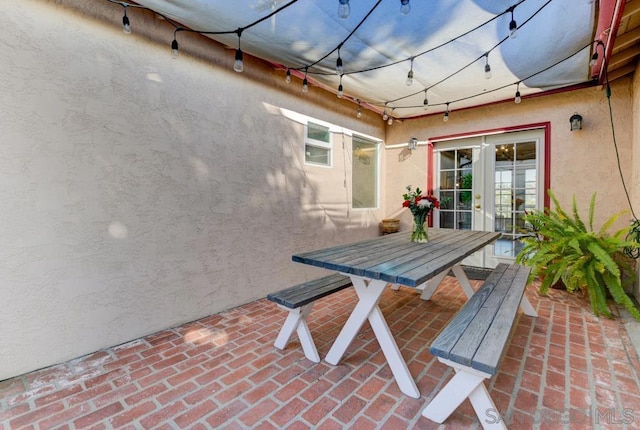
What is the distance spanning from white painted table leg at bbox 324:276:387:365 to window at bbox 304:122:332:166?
7.72 feet

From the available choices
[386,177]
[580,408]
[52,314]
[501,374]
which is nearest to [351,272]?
[501,374]

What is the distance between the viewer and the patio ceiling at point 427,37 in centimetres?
208

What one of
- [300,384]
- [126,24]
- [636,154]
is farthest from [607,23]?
[126,24]

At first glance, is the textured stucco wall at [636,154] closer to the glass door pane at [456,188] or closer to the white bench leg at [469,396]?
the glass door pane at [456,188]


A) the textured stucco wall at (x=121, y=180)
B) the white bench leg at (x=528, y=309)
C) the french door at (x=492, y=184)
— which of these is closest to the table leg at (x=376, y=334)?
the textured stucco wall at (x=121, y=180)

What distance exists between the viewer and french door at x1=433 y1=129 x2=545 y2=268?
438 cm

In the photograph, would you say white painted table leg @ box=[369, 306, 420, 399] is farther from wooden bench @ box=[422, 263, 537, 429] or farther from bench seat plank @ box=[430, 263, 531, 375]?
bench seat plank @ box=[430, 263, 531, 375]

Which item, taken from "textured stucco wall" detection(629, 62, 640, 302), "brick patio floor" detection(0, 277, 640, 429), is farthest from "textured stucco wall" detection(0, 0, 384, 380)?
"textured stucco wall" detection(629, 62, 640, 302)

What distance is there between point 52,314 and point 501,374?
3.17 meters

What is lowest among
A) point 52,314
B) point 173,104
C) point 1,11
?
point 52,314

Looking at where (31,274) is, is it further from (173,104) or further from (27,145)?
(173,104)

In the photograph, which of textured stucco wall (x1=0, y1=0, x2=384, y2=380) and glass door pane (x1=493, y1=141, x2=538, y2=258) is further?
glass door pane (x1=493, y1=141, x2=538, y2=258)

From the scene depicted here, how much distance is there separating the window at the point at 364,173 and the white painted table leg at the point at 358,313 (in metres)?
2.91

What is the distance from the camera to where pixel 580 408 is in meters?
1.68
